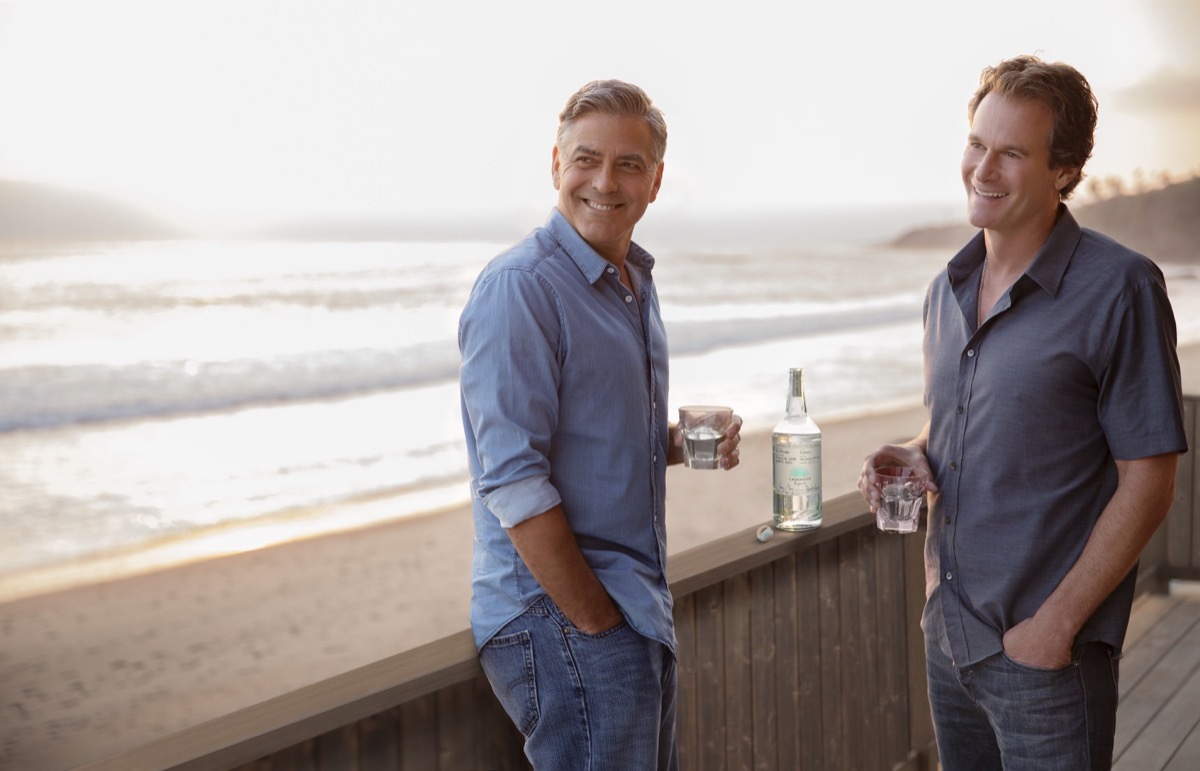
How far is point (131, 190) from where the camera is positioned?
17.8 metres

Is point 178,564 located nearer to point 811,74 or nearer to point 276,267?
point 276,267

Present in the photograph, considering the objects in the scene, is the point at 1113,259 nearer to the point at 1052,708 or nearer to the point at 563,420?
the point at 1052,708

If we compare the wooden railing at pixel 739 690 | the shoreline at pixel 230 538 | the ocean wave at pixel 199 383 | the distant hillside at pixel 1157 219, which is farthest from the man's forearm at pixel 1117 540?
the distant hillside at pixel 1157 219

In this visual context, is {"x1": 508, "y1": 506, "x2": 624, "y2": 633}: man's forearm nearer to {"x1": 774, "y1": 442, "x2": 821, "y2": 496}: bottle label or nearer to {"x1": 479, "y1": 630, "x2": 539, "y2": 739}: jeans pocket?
{"x1": 479, "y1": 630, "x2": 539, "y2": 739}: jeans pocket

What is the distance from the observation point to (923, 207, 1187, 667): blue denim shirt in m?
1.39

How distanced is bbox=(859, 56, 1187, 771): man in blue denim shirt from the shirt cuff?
0.63 metres

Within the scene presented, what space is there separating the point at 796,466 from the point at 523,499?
100 cm

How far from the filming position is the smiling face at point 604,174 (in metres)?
1.42

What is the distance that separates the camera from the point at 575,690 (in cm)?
138

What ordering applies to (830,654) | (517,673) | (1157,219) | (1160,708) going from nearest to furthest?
(517,673), (830,654), (1160,708), (1157,219)

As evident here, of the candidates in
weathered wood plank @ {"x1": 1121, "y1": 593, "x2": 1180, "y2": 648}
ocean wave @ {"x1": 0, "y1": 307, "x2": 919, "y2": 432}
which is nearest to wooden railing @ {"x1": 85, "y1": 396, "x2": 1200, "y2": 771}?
weathered wood plank @ {"x1": 1121, "y1": 593, "x2": 1180, "y2": 648}

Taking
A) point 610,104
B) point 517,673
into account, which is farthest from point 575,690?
point 610,104

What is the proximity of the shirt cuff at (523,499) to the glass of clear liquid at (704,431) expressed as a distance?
0.44 metres

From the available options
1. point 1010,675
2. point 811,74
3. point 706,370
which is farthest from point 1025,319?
point 811,74
